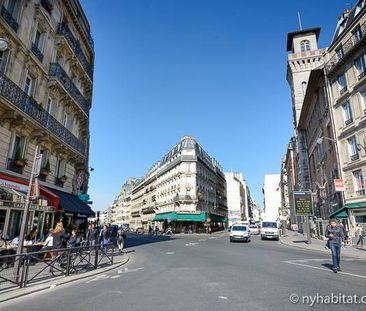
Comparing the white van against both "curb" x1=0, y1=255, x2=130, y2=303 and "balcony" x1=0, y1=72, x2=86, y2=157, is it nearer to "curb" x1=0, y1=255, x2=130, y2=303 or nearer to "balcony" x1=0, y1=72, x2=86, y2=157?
Result: "balcony" x1=0, y1=72, x2=86, y2=157

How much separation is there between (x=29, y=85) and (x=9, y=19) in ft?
10.9

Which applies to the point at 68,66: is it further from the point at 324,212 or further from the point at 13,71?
the point at 324,212

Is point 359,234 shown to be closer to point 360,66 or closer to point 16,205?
point 360,66

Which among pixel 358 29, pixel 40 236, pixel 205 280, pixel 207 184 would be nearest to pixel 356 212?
pixel 358 29

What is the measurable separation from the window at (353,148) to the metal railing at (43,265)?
21732 mm

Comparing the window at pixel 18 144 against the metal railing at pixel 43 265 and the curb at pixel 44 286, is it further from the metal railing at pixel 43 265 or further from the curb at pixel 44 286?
the curb at pixel 44 286

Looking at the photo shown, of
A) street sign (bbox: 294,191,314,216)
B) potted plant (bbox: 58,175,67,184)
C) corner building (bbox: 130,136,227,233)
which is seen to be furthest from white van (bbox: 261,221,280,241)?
potted plant (bbox: 58,175,67,184)

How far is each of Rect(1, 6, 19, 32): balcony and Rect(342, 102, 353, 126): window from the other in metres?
25.1

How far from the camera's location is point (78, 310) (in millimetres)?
5535

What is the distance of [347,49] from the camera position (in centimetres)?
2459

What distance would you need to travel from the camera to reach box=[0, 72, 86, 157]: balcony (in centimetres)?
1210

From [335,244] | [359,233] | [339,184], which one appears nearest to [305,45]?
[339,184]

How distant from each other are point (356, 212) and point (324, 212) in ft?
40.6

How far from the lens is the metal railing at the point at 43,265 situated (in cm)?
752
